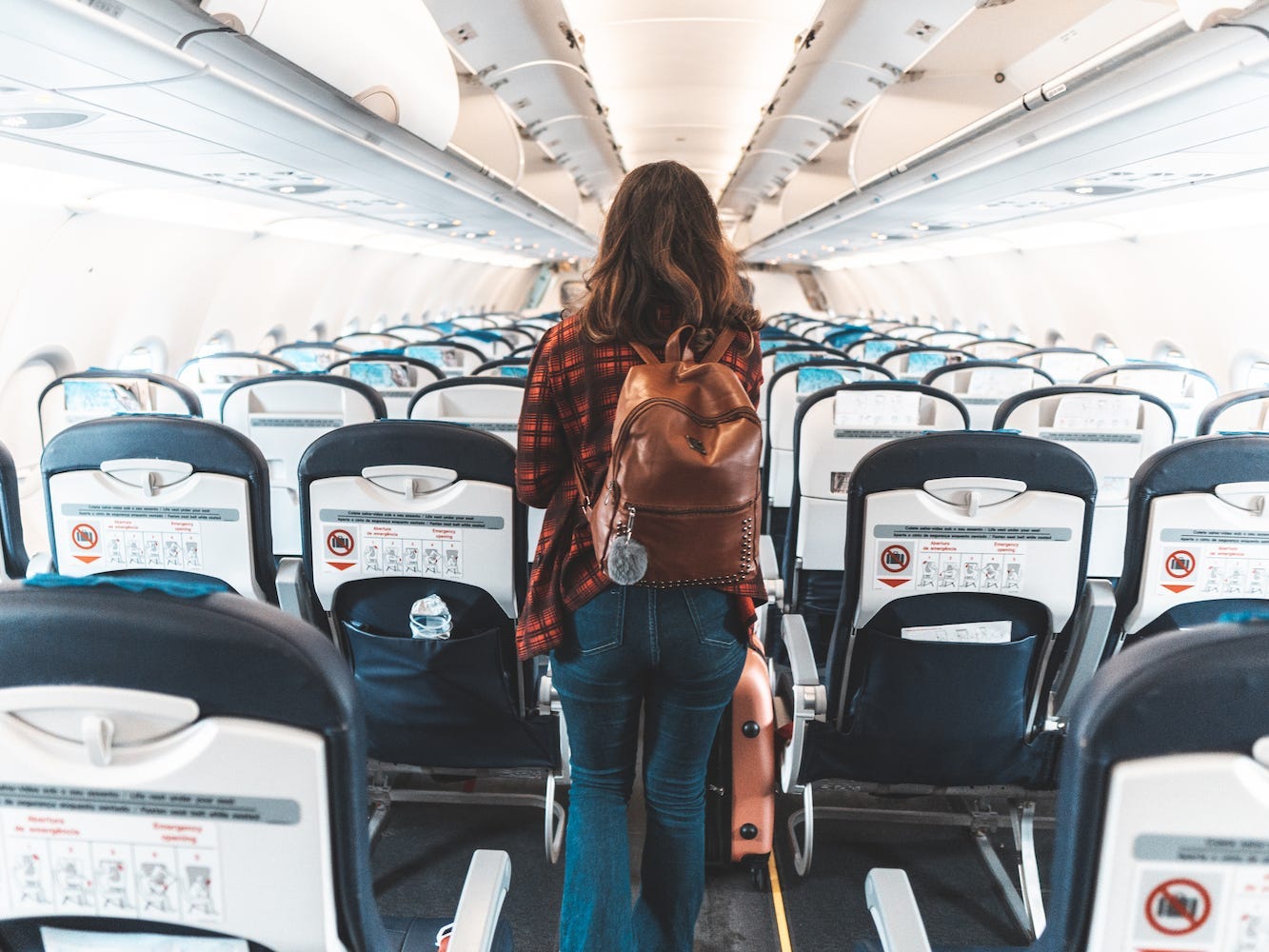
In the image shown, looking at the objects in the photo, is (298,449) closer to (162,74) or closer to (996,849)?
(162,74)

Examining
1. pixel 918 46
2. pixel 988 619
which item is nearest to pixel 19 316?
pixel 918 46

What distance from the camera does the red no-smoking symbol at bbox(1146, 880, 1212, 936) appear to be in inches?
43.2

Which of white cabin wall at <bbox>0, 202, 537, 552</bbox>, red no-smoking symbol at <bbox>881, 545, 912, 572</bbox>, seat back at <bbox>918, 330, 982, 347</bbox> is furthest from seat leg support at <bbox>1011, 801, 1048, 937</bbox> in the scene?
seat back at <bbox>918, 330, 982, 347</bbox>

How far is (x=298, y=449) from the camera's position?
457 cm

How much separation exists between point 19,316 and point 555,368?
598 centimetres

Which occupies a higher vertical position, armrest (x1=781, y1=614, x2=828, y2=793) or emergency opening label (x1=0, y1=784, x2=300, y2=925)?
emergency opening label (x1=0, y1=784, x2=300, y2=925)

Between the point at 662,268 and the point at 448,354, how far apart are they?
6002 millimetres

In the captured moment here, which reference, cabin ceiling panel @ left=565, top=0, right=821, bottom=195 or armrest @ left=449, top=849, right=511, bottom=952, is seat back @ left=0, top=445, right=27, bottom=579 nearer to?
armrest @ left=449, top=849, right=511, bottom=952

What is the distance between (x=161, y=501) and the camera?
2.54m

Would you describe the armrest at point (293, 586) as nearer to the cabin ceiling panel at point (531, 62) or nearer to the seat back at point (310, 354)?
the cabin ceiling panel at point (531, 62)

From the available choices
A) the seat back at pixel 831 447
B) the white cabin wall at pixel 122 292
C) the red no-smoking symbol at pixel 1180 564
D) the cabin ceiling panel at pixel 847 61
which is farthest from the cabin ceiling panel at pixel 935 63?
the white cabin wall at pixel 122 292

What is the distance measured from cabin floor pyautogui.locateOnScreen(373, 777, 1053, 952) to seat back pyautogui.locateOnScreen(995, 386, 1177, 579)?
1.21 meters

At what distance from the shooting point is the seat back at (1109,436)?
397cm

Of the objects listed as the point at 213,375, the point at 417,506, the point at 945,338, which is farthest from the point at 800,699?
the point at 945,338
